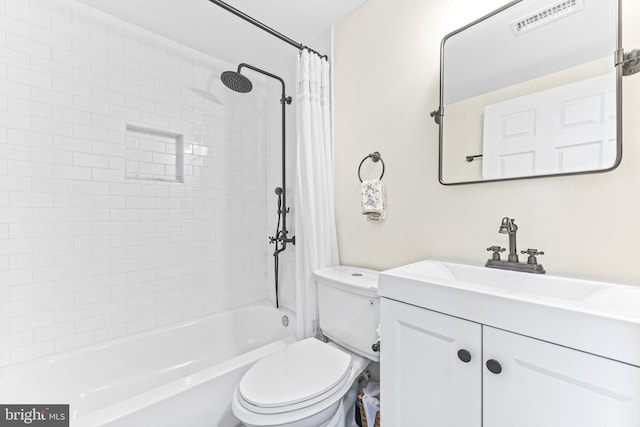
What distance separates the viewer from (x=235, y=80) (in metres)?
1.76

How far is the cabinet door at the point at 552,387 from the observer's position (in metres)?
0.56

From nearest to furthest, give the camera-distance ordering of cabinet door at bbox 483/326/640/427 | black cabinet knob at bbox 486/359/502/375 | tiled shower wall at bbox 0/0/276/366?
1. cabinet door at bbox 483/326/640/427
2. black cabinet knob at bbox 486/359/502/375
3. tiled shower wall at bbox 0/0/276/366

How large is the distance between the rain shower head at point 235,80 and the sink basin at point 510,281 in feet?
5.15

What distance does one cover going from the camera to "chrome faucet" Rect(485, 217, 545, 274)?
95 cm

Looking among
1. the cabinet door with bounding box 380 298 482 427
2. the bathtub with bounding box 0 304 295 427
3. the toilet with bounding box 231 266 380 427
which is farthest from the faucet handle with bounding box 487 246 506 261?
the bathtub with bounding box 0 304 295 427

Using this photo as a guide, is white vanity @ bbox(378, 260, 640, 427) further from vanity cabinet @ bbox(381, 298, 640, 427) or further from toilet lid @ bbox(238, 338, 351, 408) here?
toilet lid @ bbox(238, 338, 351, 408)

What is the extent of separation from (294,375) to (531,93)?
4.85ft

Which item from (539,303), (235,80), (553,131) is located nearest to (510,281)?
(539,303)

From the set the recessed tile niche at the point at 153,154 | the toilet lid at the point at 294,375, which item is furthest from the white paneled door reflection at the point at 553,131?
the recessed tile niche at the point at 153,154

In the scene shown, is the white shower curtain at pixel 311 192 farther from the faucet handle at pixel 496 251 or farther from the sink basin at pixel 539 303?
the faucet handle at pixel 496 251

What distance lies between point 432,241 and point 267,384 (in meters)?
0.98

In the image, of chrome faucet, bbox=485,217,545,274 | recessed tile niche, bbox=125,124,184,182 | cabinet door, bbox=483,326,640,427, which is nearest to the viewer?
cabinet door, bbox=483,326,640,427

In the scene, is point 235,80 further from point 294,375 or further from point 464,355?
point 464,355

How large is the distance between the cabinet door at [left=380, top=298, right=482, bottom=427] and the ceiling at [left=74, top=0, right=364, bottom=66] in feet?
5.88
